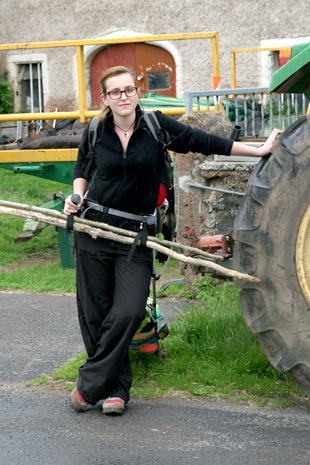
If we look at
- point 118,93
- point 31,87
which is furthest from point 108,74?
point 31,87

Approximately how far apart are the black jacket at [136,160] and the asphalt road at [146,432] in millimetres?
1021

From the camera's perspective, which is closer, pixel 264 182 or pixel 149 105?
pixel 264 182

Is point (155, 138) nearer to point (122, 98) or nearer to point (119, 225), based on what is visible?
point (122, 98)

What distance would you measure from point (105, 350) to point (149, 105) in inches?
271

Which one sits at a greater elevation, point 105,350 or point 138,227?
point 138,227

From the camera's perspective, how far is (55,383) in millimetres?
3947

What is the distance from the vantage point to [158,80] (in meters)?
15.7

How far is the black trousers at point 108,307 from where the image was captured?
11.1 ft

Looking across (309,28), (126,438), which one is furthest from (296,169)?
(309,28)

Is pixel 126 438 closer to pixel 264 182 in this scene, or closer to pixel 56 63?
pixel 264 182

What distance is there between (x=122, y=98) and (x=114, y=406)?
154 cm

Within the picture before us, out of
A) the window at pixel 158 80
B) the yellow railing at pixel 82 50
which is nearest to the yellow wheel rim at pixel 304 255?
the yellow railing at pixel 82 50

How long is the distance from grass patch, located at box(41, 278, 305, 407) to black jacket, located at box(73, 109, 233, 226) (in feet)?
3.29

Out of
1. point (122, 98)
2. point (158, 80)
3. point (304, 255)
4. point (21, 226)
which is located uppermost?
point (158, 80)
